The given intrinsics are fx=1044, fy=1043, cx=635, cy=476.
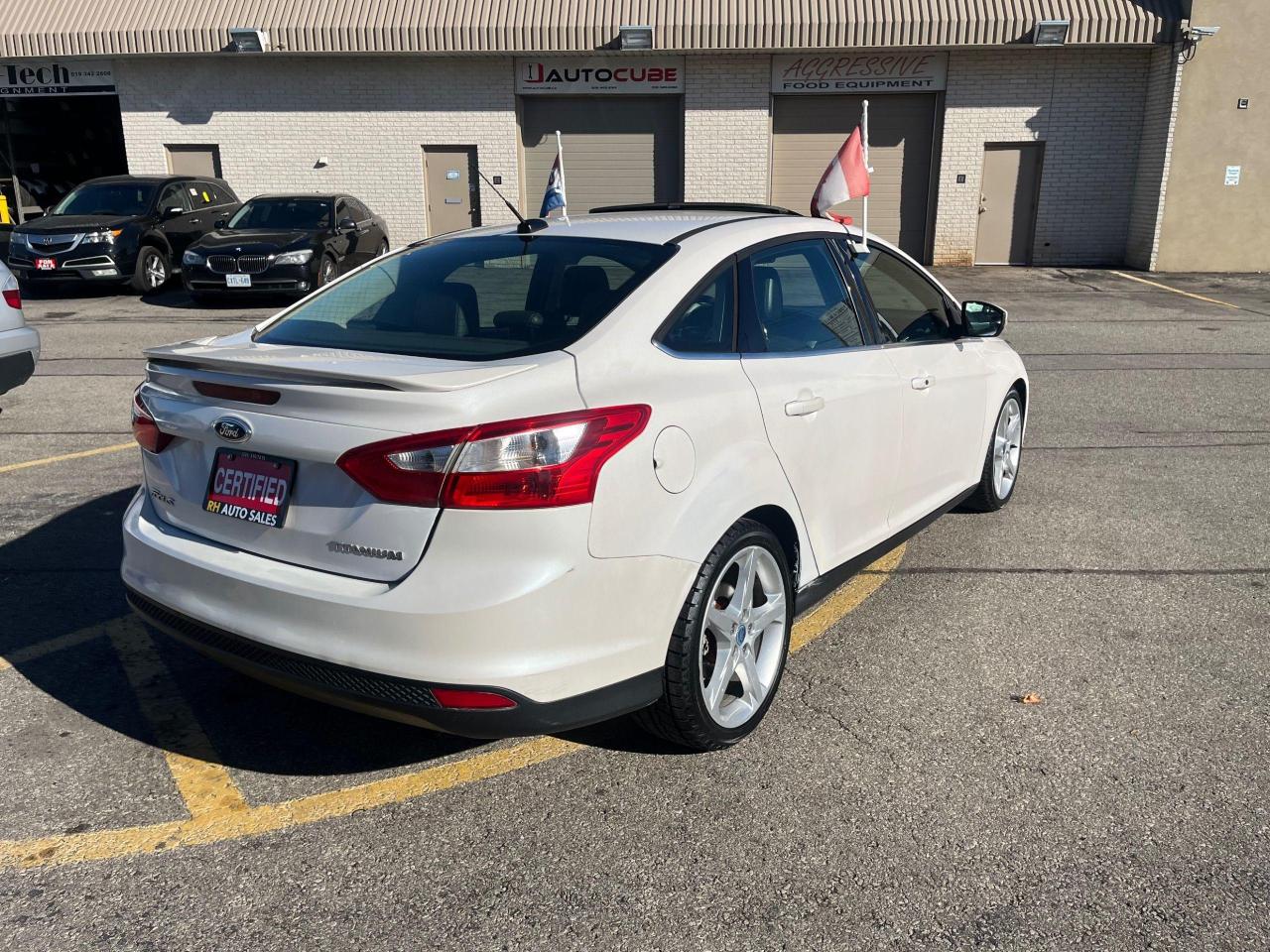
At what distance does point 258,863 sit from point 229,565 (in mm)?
803

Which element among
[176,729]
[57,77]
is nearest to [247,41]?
[57,77]

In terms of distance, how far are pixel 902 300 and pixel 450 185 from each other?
18.8 m

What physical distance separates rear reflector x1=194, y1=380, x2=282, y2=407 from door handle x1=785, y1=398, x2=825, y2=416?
1.58 metres

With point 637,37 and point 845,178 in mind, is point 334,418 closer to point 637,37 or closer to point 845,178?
point 845,178

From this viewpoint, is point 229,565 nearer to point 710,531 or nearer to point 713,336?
point 710,531

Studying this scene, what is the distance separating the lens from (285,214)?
15406 millimetres

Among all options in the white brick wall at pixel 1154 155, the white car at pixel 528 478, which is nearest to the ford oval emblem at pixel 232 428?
the white car at pixel 528 478

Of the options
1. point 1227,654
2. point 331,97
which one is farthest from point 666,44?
point 1227,654

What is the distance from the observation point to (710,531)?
9.73 feet

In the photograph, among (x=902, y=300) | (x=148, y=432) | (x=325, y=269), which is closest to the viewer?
(x=148, y=432)

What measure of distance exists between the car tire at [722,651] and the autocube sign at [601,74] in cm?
1931

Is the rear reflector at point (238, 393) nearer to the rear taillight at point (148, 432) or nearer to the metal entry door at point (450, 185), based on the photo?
the rear taillight at point (148, 432)

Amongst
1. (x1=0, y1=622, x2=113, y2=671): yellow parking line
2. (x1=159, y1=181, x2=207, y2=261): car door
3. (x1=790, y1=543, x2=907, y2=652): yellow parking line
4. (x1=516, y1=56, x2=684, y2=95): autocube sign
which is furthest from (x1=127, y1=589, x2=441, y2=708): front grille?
(x1=516, y1=56, x2=684, y2=95): autocube sign

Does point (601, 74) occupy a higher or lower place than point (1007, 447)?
higher
